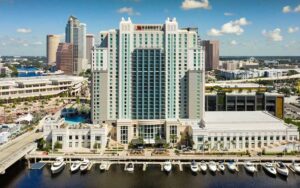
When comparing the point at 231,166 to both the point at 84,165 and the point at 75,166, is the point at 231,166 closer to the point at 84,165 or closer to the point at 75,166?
the point at 84,165

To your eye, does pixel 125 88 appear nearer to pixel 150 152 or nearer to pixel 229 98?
pixel 150 152

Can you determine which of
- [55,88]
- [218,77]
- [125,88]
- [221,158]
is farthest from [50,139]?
[218,77]

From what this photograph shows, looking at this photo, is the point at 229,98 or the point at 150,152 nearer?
the point at 150,152

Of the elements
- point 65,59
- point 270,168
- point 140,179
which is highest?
point 65,59

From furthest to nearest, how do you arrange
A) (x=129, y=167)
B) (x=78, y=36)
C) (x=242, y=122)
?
(x=78, y=36) → (x=242, y=122) → (x=129, y=167)

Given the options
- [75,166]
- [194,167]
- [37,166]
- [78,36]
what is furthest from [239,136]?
[78,36]

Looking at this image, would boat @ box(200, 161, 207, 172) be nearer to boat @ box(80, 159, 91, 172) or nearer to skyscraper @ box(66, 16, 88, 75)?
boat @ box(80, 159, 91, 172)
